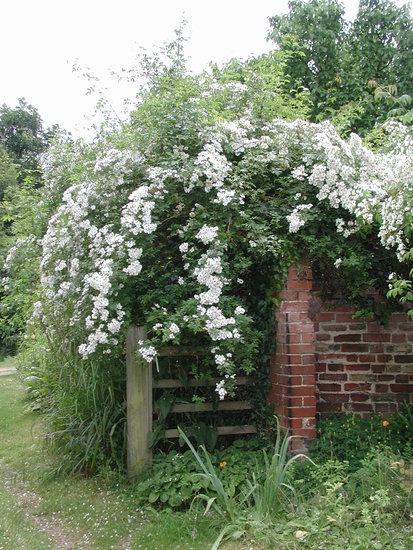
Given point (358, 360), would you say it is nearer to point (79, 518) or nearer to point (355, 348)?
point (355, 348)

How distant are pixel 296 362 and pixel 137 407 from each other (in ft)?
4.43

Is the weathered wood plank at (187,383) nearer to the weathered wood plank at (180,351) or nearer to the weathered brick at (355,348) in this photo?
the weathered wood plank at (180,351)

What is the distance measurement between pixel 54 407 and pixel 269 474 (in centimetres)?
296

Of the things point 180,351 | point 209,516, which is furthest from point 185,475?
point 180,351

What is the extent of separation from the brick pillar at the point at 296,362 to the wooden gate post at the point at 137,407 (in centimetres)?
110

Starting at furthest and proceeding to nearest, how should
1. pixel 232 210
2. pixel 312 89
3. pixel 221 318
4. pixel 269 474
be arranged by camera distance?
pixel 312 89
pixel 232 210
pixel 221 318
pixel 269 474

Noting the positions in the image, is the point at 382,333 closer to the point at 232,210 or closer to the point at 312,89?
the point at 232,210

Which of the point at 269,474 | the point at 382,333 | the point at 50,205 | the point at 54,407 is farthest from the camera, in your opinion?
the point at 50,205

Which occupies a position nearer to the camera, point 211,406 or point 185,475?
point 185,475

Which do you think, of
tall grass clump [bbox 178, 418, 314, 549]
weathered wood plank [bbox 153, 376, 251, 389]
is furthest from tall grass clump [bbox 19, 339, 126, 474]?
tall grass clump [bbox 178, 418, 314, 549]

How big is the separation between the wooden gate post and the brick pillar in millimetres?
1101

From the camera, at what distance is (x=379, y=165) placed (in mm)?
4441

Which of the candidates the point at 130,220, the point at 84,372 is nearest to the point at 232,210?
the point at 130,220

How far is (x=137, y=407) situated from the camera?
4.37 metres
